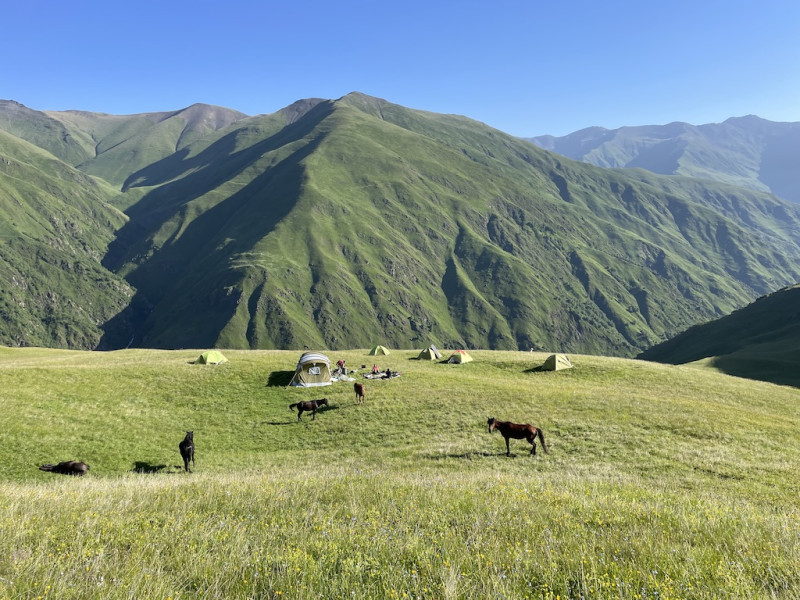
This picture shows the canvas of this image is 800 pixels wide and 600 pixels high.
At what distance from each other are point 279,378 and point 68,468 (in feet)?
68.9

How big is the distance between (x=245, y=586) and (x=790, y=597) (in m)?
6.81

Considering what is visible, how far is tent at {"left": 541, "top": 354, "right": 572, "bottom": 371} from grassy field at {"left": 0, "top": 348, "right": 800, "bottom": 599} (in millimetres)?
18790

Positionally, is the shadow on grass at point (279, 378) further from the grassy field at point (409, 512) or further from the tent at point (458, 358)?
the tent at point (458, 358)

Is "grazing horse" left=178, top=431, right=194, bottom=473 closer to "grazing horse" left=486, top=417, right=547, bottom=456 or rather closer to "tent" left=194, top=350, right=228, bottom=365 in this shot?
"grazing horse" left=486, top=417, right=547, bottom=456

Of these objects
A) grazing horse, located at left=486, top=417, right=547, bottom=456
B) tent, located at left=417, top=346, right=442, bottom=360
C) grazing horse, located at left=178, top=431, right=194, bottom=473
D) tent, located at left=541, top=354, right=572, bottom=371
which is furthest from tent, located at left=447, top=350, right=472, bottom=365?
grazing horse, located at left=178, top=431, right=194, bottom=473

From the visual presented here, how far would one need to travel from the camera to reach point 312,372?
41.2 m

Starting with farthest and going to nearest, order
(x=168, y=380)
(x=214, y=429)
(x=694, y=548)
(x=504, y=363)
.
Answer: (x=504, y=363), (x=168, y=380), (x=214, y=429), (x=694, y=548)

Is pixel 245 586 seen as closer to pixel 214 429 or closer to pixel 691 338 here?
pixel 214 429

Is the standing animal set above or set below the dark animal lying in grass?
above

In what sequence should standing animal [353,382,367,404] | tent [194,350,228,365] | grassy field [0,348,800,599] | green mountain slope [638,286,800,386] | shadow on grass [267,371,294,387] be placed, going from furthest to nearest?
1. green mountain slope [638,286,800,386]
2. tent [194,350,228,365]
3. shadow on grass [267,371,294,387]
4. standing animal [353,382,367,404]
5. grassy field [0,348,800,599]

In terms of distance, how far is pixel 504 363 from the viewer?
52969 millimetres

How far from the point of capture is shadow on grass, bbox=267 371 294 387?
133ft

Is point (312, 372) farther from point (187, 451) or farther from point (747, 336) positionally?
point (747, 336)

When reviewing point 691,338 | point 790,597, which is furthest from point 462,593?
point 691,338
